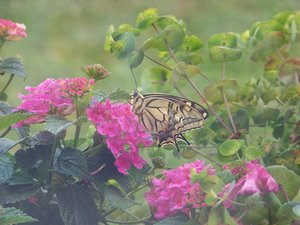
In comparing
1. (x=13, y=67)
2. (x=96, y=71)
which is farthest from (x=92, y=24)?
(x=96, y=71)

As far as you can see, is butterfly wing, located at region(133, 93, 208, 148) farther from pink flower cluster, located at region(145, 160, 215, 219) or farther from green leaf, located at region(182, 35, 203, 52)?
green leaf, located at region(182, 35, 203, 52)

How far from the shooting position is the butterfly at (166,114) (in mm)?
1285

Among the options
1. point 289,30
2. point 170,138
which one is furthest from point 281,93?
point 170,138

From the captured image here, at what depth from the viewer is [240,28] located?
16.2 ft

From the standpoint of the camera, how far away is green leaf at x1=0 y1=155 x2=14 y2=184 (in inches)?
45.8

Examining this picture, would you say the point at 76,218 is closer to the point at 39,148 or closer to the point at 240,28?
the point at 39,148

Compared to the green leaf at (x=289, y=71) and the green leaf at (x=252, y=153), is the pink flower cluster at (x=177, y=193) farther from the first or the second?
the green leaf at (x=289, y=71)

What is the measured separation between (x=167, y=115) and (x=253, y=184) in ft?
0.81

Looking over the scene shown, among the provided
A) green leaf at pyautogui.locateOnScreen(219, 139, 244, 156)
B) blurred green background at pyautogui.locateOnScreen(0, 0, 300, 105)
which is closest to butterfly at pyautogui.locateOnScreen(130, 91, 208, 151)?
green leaf at pyautogui.locateOnScreen(219, 139, 244, 156)

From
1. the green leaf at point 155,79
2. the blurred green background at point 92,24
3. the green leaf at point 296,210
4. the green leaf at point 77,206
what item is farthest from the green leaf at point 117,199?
the blurred green background at point 92,24

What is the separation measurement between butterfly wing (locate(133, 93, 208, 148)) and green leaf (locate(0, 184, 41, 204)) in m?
0.22

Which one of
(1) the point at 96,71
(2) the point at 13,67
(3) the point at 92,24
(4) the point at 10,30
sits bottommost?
(1) the point at 96,71

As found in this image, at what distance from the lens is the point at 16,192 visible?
123 cm

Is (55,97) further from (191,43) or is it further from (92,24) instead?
Result: (92,24)
